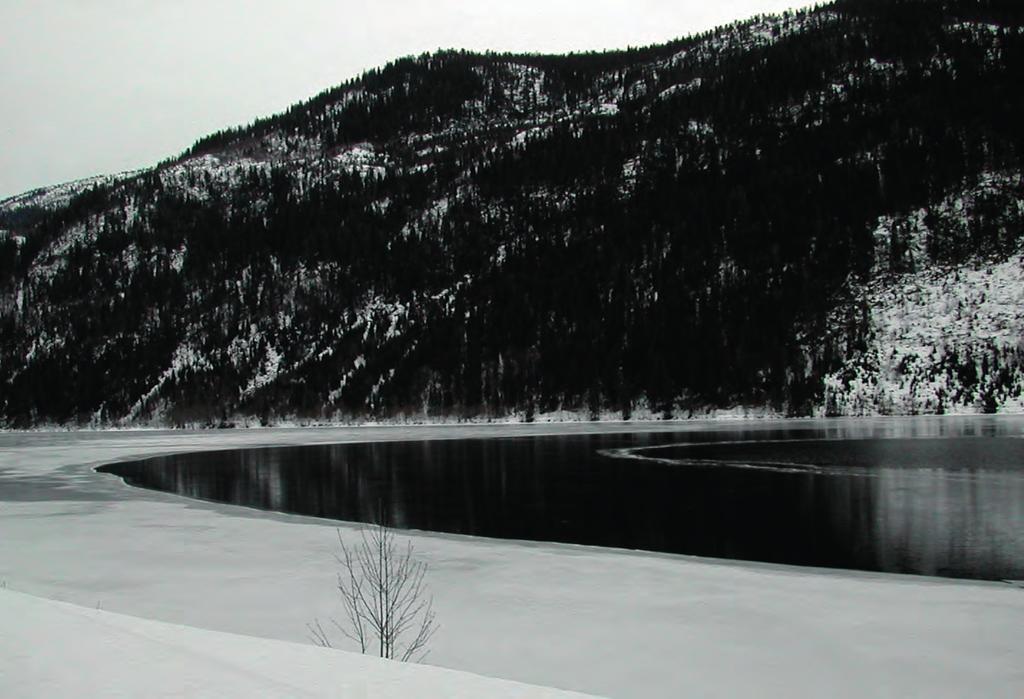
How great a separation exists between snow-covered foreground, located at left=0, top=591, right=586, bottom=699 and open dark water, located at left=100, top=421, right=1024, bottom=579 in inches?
465

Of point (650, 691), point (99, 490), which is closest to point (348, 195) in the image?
point (99, 490)

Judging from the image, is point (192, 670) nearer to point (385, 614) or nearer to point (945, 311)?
point (385, 614)

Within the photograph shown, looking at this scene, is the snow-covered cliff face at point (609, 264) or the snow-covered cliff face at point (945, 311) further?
the snow-covered cliff face at point (609, 264)

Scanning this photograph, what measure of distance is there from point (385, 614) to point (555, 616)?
253cm

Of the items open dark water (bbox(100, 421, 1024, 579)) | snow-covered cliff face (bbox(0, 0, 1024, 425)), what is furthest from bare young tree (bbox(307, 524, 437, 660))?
snow-covered cliff face (bbox(0, 0, 1024, 425))

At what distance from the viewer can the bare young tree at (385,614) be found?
11008 millimetres

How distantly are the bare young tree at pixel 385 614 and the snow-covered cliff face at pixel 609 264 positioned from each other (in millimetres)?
81131

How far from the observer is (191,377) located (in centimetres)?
13438

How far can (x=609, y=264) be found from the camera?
4998 inches

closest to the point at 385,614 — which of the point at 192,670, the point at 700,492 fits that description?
the point at 192,670

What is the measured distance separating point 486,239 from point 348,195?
3845cm

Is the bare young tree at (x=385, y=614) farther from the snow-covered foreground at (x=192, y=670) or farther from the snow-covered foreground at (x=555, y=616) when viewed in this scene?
the snow-covered foreground at (x=192, y=670)

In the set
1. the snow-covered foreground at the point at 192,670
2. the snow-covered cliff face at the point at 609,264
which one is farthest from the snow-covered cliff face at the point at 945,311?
the snow-covered foreground at the point at 192,670

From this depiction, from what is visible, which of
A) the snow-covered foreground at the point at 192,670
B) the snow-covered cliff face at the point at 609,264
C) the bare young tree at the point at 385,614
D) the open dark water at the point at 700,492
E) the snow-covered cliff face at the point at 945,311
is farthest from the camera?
the snow-covered cliff face at the point at 609,264
